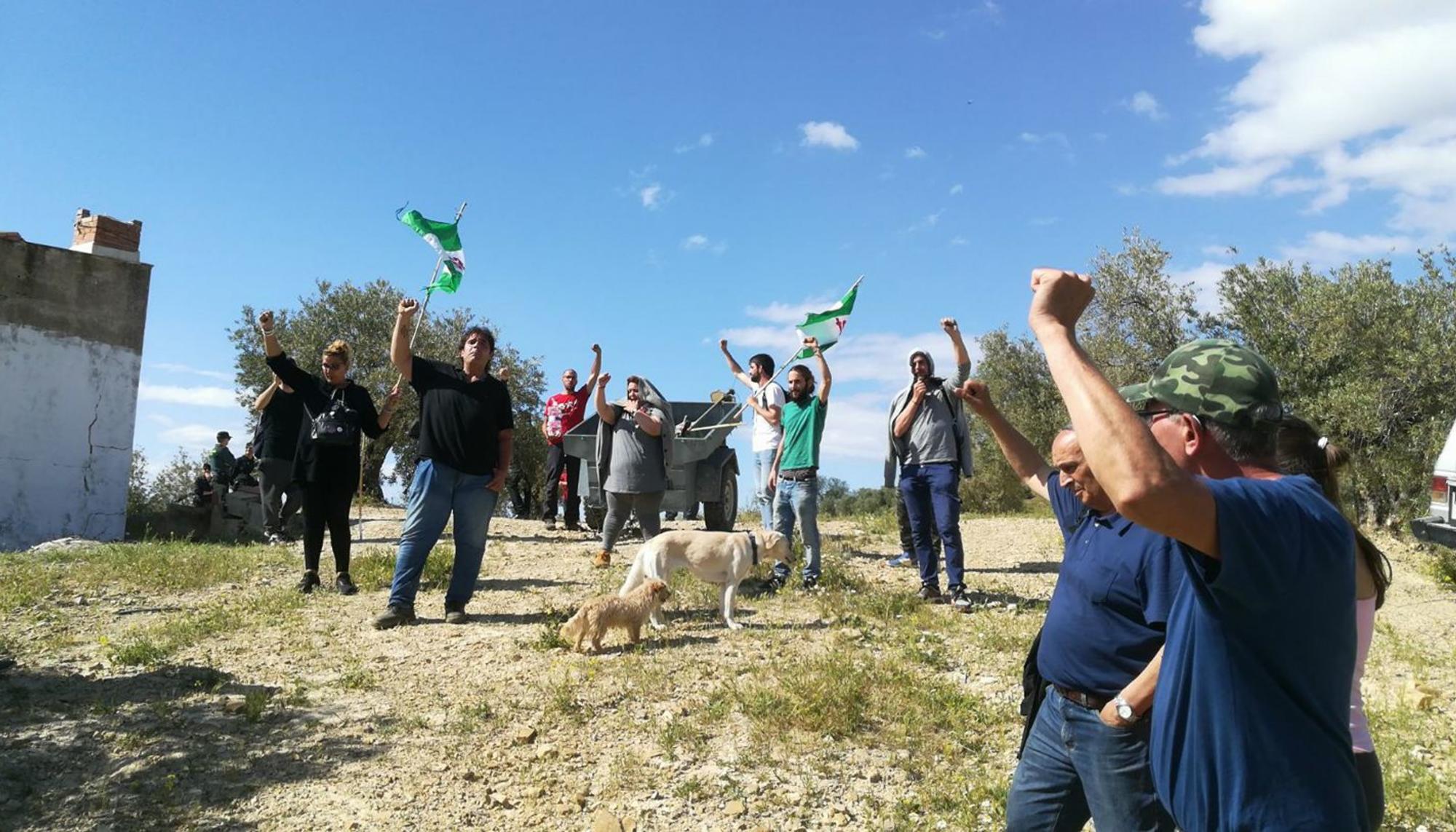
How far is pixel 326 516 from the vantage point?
7496 millimetres

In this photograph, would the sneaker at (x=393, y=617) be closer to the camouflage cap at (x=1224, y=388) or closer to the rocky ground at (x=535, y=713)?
the rocky ground at (x=535, y=713)

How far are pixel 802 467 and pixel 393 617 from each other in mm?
3125

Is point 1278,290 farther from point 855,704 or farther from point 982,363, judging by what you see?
point 855,704

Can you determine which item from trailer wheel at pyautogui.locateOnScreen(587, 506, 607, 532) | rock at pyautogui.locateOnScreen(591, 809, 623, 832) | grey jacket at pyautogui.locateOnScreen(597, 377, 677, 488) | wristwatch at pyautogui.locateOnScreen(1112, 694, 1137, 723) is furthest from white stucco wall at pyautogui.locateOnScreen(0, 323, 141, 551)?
wristwatch at pyautogui.locateOnScreen(1112, 694, 1137, 723)

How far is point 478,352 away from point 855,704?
340cm

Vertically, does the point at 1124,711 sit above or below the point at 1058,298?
below

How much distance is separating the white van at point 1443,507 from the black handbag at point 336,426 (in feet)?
27.2

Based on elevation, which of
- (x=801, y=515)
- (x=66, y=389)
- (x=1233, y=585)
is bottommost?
(x=1233, y=585)

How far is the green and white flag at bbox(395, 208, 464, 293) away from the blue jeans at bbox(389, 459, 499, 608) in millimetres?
3221

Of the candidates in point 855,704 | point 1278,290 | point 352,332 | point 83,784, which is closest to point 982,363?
point 1278,290

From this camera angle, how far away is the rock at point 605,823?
3979 mm

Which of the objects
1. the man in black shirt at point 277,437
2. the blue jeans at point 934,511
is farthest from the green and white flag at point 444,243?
the blue jeans at point 934,511

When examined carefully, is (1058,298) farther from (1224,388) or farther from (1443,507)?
(1443,507)

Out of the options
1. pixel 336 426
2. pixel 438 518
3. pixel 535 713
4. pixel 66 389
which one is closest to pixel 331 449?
pixel 336 426
